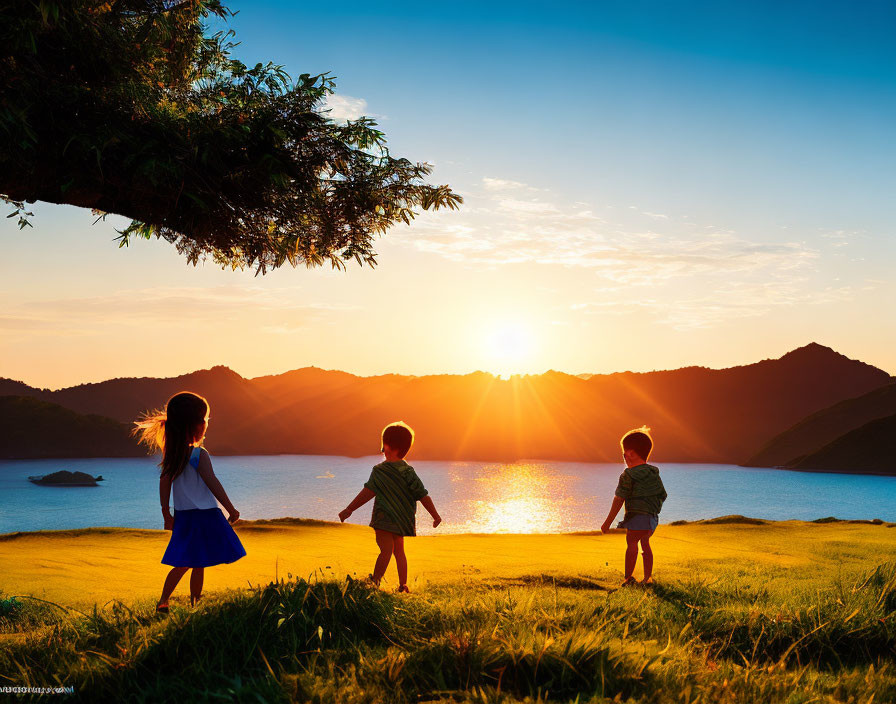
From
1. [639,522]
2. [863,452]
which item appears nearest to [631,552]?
[639,522]

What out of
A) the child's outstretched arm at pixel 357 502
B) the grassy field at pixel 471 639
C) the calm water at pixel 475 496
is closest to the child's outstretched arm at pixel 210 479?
the grassy field at pixel 471 639

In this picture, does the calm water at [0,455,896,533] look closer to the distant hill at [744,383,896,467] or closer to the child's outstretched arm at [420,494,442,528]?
the distant hill at [744,383,896,467]

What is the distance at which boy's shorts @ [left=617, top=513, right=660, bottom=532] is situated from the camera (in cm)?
719

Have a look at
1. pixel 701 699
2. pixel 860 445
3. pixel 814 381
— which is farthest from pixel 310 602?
pixel 814 381

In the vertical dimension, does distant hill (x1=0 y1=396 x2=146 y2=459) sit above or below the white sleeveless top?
below

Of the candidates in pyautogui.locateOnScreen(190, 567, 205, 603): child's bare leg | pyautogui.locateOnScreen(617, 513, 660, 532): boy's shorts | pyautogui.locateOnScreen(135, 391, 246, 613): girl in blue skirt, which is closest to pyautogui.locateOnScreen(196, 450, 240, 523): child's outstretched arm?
pyautogui.locateOnScreen(135, 391, 246, 613): girl in blue skirt

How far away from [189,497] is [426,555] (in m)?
5.00

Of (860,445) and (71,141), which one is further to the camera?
(860,445)

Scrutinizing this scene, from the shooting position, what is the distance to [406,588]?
6.30m

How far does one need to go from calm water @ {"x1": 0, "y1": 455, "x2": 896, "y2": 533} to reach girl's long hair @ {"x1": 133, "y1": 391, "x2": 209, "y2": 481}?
17358 millimetres

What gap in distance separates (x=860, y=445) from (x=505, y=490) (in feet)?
138

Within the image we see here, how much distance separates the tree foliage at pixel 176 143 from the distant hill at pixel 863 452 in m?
73.7

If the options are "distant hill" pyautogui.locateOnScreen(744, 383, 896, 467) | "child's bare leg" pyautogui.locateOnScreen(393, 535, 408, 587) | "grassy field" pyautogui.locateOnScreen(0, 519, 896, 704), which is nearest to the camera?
"grassy field" pyautogui.locateOnScreen(0, 519, 896, 704)

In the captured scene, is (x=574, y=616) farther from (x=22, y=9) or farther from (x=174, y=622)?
(x=22, y=9)
